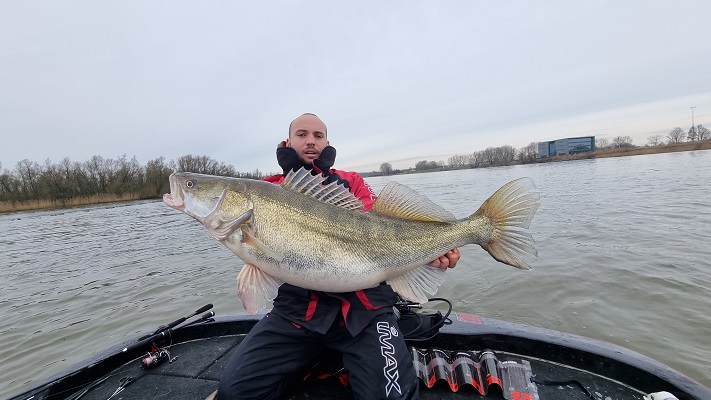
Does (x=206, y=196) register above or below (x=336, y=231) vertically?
above

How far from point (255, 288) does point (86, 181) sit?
6552cm

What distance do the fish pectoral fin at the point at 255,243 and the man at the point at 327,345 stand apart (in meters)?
0.58

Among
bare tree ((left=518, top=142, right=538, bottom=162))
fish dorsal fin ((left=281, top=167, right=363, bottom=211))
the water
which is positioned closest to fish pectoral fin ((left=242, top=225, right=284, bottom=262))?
fish dorsal fin ((left=281, top=167, right=363, bottom=211))

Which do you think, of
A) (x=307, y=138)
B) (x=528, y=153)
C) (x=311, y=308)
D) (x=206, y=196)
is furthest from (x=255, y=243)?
(x=528, y=153)

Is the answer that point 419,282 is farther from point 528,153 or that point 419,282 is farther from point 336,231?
point 528,153

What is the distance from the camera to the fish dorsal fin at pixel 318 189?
290 cm

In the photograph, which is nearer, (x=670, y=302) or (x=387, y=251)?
(x=387, y=251)

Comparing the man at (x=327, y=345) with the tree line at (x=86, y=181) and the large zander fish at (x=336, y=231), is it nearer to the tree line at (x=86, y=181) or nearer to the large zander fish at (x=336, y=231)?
the large zander fish at (x=336, y=231)

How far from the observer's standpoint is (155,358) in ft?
11.8

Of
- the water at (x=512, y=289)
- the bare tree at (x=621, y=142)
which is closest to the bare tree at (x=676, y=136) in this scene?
the bare tree at (x=621, y=142)

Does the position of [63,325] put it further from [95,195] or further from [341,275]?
[95,195]

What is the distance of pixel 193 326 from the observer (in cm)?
414

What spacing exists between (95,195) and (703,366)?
66031mm

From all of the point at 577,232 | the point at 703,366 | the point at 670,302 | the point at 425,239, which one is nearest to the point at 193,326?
the point at 425,239
